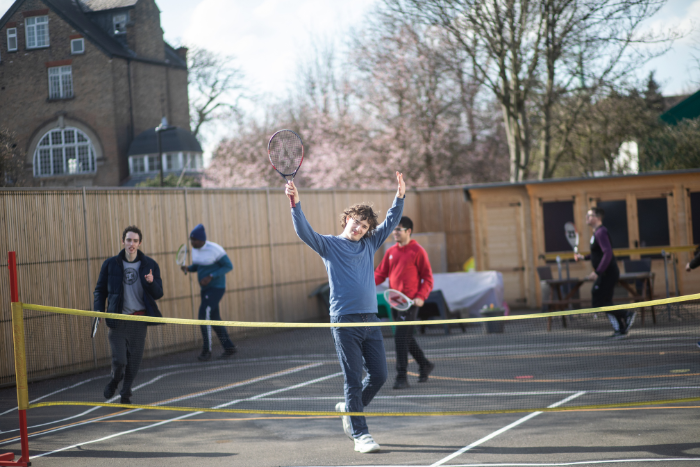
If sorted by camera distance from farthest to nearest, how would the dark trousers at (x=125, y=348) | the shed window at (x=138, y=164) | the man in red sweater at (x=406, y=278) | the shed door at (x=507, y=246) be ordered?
1. the shed window at (x=138, y=164)
2. the shed door at (x=507, y=246)
3. the man in red sweater at (x=406, y=278)
4. the dark trousers at (x=125, y=348)

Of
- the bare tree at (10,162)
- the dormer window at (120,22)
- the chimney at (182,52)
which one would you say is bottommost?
the bare tree at (10,162)

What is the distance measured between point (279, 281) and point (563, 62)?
12.1 m

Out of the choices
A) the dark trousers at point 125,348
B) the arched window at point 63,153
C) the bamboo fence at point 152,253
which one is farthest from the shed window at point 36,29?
the dark trousers at point 125,348

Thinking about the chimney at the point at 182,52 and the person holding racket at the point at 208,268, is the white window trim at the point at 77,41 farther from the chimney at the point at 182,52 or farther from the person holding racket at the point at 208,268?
the chimney at the point at 182,52

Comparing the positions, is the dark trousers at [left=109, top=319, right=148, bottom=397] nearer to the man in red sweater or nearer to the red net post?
the red net post

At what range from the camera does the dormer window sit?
24.5 metres

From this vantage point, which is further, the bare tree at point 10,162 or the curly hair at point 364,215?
the bare tree at point 10,162

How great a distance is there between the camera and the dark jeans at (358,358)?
19.9ft

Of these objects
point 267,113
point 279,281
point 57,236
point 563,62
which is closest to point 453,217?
point 563,62

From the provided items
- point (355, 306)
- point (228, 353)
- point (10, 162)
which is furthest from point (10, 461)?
point (10, 162)

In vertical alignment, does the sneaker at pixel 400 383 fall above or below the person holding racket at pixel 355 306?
below

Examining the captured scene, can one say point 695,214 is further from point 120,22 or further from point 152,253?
point 120,22

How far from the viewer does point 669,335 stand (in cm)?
872

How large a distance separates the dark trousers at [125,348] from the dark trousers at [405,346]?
2943mm
